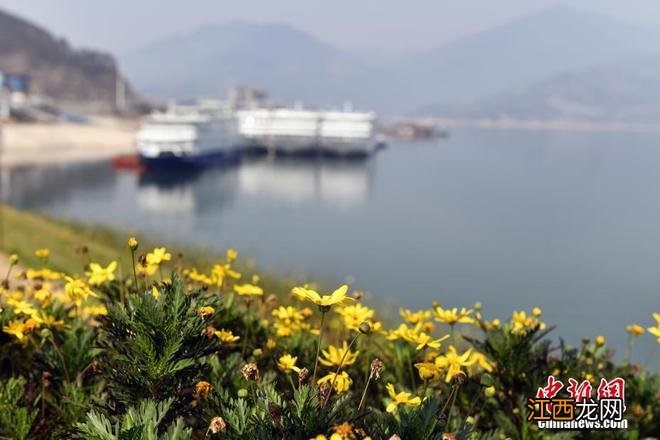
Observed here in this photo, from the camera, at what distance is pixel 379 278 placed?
27781mm

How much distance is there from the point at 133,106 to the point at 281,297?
18472cm

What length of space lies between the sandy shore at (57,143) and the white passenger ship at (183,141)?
1373 cm

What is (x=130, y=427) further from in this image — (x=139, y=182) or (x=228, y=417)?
(x=139, y=182)

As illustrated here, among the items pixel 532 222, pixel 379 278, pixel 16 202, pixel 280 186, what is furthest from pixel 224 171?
pixel 379 278

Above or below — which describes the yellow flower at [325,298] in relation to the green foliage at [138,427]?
above

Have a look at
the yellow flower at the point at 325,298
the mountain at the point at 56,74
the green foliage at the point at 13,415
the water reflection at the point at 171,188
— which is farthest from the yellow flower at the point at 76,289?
the mountain at the point at 56,74

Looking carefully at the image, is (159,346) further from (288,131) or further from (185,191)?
(288,131)

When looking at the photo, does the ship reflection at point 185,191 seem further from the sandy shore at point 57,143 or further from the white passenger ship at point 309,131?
the white passenger ship at point 309,131

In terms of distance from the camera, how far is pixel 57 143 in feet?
335

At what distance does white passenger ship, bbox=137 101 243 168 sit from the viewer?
3029 inches

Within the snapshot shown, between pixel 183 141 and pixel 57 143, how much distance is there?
33.8 meters

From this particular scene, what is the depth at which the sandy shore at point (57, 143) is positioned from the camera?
86375mm

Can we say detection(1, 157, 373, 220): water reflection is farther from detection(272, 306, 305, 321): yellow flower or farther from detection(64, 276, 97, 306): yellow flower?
detection(64, 276, 97, 306): yellow flower

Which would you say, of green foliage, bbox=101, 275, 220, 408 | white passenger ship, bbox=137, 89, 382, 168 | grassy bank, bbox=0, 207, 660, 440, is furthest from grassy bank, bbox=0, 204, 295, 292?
white passenger ship, bbox=137, 89, 382, 168
